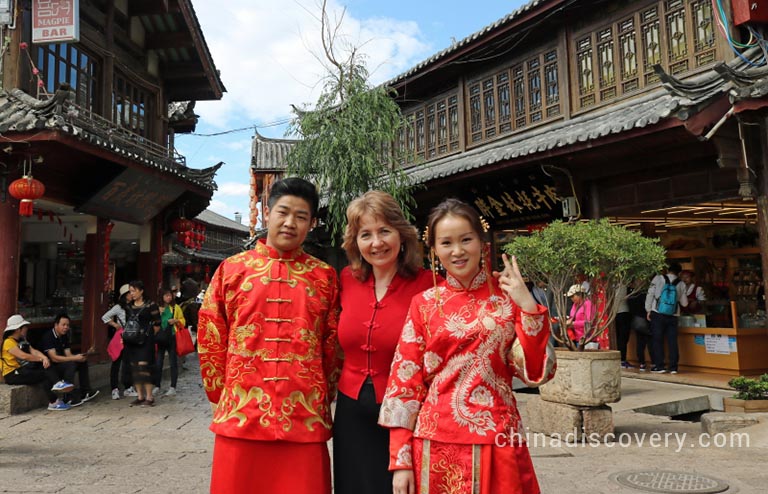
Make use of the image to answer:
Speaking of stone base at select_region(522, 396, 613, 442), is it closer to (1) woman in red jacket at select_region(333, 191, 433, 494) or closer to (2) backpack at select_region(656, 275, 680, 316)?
(1) woman in red jacket at select_region(333, 191, 433, 494)

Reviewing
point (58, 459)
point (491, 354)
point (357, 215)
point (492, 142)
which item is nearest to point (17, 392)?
point (58, 459)

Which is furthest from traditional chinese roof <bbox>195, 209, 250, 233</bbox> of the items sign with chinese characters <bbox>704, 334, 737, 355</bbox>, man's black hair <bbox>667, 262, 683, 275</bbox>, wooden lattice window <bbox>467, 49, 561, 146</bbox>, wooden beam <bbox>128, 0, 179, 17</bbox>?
sign with chinese characters <bbox>704, 334, 737, 355</bbox>

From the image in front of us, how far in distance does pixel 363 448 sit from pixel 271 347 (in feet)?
1.99

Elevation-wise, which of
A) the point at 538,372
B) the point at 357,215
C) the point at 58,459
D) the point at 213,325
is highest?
the point at 357,215

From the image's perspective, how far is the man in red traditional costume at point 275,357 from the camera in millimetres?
2461

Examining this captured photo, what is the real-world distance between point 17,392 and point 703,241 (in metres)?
12.0

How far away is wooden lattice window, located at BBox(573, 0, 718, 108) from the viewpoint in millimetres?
8094

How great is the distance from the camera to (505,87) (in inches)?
443

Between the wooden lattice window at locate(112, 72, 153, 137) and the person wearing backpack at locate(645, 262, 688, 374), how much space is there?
34.2 feet

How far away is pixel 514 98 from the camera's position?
11.1 m

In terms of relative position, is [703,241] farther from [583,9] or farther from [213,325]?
[213,325]

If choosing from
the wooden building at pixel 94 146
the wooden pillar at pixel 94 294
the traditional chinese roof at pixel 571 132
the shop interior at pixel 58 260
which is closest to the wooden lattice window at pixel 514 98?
the traditional chinese roof at pixel 571 132

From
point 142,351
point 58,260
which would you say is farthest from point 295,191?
point 58,260

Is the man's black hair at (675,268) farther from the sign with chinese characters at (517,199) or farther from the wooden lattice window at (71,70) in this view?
the wooden lattice window at (71,70)
